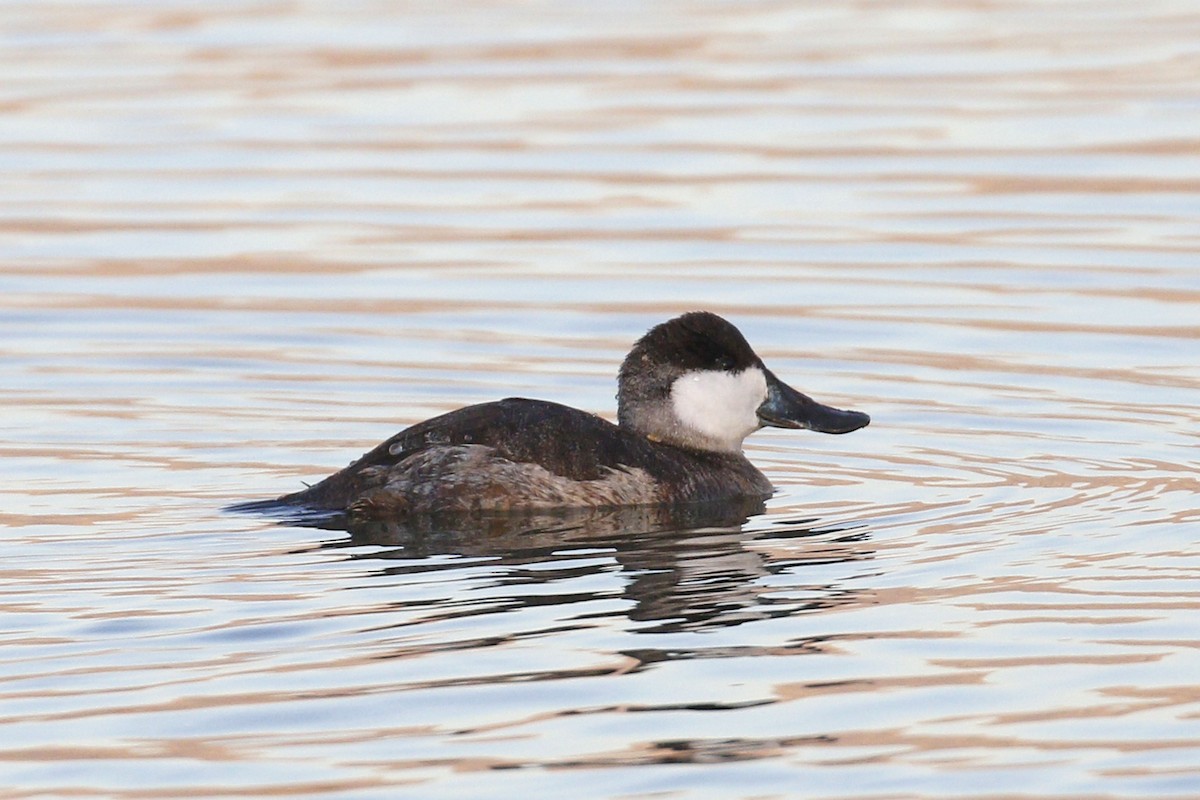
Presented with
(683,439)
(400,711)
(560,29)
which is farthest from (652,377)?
(560,29)

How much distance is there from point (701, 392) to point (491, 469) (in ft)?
3.16

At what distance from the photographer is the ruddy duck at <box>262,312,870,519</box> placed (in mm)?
7910

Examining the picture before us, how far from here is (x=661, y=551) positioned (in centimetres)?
746

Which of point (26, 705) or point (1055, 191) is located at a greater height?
point (1055, 191)

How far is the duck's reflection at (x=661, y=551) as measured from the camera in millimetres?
6703

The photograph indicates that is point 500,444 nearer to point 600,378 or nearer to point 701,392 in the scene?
point 701,392

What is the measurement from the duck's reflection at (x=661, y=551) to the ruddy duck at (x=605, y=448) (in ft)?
0.25

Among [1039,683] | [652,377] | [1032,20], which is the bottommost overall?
[1039,683]

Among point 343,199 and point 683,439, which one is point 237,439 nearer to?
point 683,439

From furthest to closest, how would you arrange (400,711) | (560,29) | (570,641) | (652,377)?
(560,29), (652,377), (570,641), (400,711)

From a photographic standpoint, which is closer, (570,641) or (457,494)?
(570,641)

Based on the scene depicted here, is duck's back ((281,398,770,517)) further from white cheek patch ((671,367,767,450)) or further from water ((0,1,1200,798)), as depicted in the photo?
white cheek patch ((671,367,767,450))

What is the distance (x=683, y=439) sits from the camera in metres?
8.57

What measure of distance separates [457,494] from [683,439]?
40.1 inches
